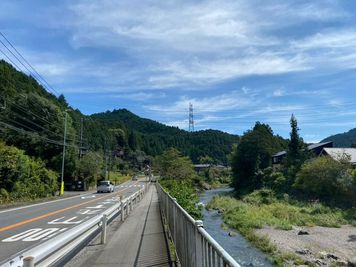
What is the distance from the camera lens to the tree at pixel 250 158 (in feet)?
301

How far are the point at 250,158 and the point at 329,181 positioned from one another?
4263cm

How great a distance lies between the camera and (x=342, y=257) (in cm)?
2545

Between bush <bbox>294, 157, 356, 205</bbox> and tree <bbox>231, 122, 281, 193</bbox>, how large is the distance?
33.7 meters

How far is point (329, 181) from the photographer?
5112cm

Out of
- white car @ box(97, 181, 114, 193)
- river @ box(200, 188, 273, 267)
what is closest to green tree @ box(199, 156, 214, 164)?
white car @ box(97, 181, 114, 193)

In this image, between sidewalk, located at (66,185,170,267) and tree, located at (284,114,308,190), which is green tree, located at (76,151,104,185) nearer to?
tree, located at (284,114,308,190)

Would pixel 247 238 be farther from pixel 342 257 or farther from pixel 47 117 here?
pixel 47 117

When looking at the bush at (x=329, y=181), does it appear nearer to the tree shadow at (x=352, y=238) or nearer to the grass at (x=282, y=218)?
the grass at (x=282, y=218)

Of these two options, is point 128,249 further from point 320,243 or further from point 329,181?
point 329,181

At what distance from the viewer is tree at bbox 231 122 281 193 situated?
9162 centimetres

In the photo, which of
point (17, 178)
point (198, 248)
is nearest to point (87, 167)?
point (17, 178)

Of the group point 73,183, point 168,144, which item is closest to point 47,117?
point 73,183

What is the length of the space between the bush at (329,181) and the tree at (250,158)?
33676 mm

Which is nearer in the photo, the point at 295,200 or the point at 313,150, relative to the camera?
the point at 295,200
